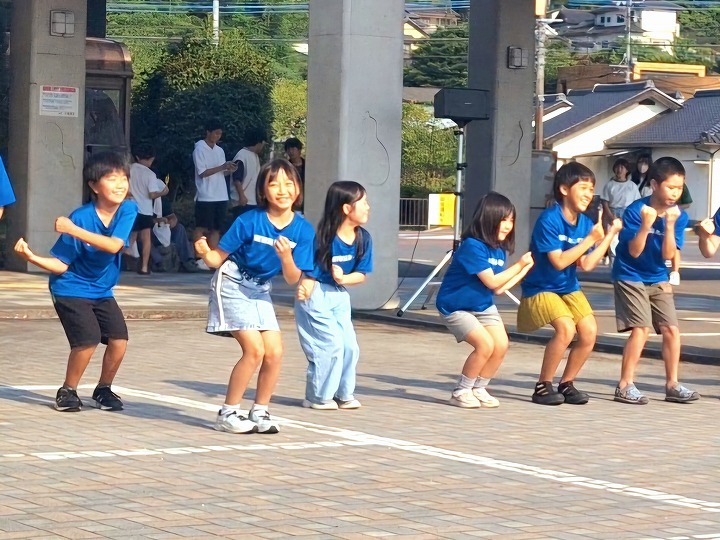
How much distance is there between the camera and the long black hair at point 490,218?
970 centimetres

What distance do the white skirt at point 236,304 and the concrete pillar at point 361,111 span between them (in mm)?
7023

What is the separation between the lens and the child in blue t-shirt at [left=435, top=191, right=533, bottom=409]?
9.73 metres

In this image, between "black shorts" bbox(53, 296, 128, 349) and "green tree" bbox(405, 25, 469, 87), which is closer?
"black shorts" bbox(53, 296, 128, 349)

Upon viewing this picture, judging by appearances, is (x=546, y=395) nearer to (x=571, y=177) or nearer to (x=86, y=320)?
(x=571, y=177)

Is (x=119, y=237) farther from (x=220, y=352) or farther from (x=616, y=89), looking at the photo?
(x=616, y=89)

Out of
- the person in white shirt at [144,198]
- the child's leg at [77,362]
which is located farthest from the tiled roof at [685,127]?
the child's leg at [77,362]

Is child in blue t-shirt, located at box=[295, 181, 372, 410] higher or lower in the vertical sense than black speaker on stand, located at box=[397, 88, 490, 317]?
lower

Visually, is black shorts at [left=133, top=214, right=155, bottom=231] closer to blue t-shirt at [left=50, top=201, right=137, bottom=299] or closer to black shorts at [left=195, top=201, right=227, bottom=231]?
black shorts at [left=195, top=201, right=227, bottom=231]

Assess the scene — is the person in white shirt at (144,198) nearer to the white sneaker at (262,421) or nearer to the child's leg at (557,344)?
the child's leg at (557,344)

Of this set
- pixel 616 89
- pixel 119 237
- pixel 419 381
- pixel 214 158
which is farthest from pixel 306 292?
pixel 616 89

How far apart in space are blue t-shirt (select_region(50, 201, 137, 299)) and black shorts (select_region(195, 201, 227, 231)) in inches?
425

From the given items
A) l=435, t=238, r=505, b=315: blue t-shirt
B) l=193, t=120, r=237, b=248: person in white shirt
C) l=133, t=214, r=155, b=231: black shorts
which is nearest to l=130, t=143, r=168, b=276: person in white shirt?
l=133, t=214, r=155, b=231: black shorts

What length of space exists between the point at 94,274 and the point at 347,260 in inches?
62.8

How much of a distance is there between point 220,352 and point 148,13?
7421 cm
